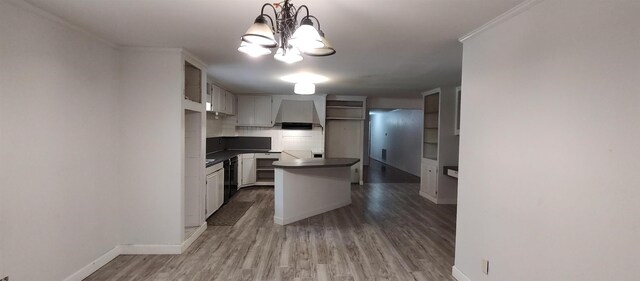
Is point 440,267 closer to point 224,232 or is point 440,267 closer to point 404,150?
point 224,232

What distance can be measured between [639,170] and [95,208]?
3.90 m

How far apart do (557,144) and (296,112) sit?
5518mm

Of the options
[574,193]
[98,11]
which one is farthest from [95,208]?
[574,193]

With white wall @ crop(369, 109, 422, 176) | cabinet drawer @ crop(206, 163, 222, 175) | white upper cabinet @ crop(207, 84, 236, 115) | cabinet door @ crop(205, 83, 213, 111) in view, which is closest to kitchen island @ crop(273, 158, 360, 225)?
cabinet drawer @ crop(206, 163, 222, 175)

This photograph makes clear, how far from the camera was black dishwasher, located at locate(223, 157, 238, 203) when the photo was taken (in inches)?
204

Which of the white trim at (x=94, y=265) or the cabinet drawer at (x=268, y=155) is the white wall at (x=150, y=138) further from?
the cabinet drawer at (x=268, y=155)

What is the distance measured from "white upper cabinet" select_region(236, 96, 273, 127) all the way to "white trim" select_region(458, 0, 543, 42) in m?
5.03

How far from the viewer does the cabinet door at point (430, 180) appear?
5.62 m

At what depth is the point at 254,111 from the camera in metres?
6.93

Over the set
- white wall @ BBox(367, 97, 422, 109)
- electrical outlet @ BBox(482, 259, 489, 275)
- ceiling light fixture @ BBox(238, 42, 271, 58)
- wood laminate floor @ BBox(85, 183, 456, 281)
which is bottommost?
wood laminate floor @ BBox(85, 183, 456, 281)

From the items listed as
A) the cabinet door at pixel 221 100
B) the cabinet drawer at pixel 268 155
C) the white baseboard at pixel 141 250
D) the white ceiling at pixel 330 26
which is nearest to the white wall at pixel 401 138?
the cabinet drawer at pixel 268 155

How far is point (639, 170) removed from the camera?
126 cm

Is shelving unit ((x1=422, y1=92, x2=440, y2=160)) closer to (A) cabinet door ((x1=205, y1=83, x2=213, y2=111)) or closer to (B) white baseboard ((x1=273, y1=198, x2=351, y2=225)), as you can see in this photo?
(B) white baseboard ((x1=273, y1=198, x2=351, y2=225))

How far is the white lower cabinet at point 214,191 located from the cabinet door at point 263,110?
2.29 m
